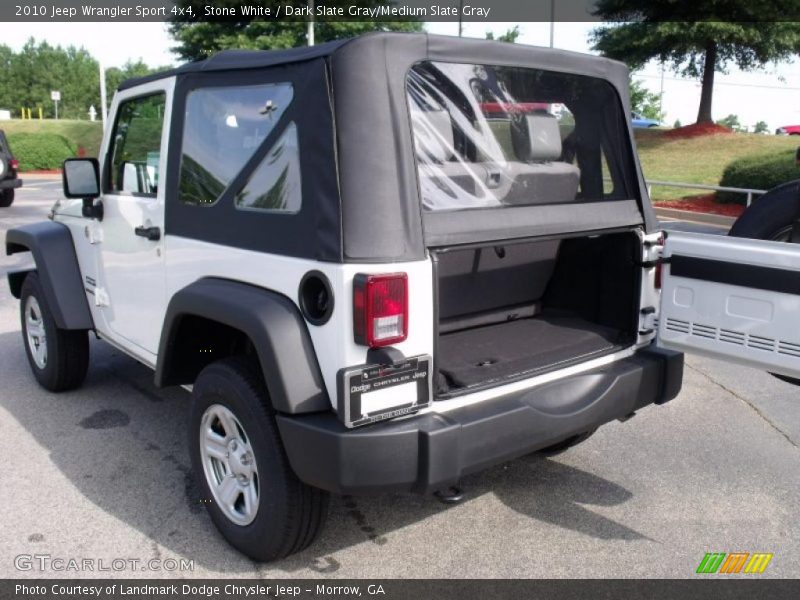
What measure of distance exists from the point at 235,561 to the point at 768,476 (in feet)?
8.89

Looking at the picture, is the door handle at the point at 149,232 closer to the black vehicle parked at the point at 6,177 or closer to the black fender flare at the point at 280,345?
the black fender flare at the point at 280,345

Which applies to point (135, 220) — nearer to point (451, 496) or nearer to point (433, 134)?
point (433, 134)

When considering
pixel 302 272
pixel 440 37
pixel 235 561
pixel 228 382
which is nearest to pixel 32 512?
pixel 235 561

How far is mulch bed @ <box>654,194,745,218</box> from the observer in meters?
15.7

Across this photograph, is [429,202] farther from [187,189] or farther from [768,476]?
[768,476]

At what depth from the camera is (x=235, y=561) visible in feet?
10.3

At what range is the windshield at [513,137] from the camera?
2.95 m

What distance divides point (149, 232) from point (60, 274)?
4.39ft

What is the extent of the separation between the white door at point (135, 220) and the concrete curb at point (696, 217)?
12.8 metres

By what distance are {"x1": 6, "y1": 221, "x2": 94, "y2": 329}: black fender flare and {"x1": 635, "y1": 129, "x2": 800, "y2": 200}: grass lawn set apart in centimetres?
1736

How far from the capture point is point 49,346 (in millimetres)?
4898

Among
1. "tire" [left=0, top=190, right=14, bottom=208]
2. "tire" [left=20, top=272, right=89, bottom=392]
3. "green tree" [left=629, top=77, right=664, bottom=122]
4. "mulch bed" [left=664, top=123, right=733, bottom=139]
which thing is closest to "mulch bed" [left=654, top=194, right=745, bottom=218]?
"mulch bed" [left=664, top=123, right=733, bottom=139]

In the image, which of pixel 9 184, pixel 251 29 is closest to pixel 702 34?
pixel 251 29

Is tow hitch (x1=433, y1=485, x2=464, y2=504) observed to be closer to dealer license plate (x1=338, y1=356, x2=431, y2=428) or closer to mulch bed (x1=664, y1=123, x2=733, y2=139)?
dealer license plate (x1=338, y1=356, x2=431, y2=428)
